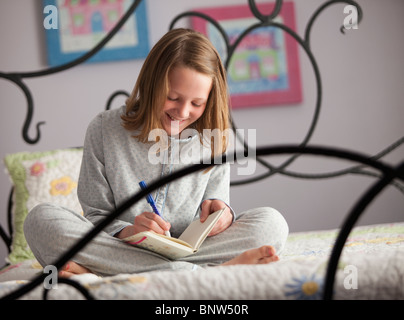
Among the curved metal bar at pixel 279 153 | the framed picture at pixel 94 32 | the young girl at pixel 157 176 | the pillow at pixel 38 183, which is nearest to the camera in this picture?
the curved metal bar at pixel 279 153

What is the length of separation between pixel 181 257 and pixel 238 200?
1.04 meters

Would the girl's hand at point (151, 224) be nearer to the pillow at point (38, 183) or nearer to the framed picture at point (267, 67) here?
the pillow at point (38, 183)

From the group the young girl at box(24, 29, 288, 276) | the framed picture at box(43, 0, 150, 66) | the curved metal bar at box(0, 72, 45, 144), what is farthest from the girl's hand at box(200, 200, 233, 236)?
the framed picture at box(43, 0, 150, 66)

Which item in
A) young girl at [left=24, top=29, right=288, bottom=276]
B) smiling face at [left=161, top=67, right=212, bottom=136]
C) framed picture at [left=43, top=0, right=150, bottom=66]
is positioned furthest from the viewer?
framed picture at [left=43, top=0, right=150, bottom=66]

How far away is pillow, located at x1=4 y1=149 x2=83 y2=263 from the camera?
4.91 feet

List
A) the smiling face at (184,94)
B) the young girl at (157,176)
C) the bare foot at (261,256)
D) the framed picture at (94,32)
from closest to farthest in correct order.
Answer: the bare foot at (261,256) → the young girl at (157,176) → the smiling face at (184,94) → the framed picture at (94,32)

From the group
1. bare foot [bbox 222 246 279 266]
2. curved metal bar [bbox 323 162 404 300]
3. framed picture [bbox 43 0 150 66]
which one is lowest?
bare foot [bbox 222 246 279 266]

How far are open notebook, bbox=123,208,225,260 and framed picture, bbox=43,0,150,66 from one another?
1057 mm

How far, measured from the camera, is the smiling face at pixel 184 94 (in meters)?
1.15

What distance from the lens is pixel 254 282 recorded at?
66cm

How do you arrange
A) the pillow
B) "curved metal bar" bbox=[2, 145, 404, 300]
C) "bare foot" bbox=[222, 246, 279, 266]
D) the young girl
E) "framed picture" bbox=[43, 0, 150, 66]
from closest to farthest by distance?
1. "curved metal bar" bbox=[2, 145, 404, 300]
2. "bare foot" bbox=[222, 246, 279, 266]
3. the young girl
4. the pillow
5. "framed picture" bbox=[43, 0, 150, 66]

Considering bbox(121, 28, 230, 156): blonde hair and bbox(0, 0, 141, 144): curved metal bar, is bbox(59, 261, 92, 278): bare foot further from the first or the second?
bbox(0, 0, 141, 144): curved metal bar

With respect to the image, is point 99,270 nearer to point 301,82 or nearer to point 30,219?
point 30,219

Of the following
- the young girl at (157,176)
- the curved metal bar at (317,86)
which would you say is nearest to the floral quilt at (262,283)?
the young girl at (157,176)
